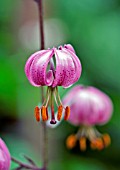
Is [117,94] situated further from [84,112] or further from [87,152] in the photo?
[84,112]

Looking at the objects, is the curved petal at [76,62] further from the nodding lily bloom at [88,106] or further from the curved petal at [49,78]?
the nodding lily bloom at [88,106]

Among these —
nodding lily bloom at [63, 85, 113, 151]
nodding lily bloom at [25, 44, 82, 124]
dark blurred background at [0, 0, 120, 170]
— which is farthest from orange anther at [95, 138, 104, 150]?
nodding lily bloom at [25, 44, 82, 124]

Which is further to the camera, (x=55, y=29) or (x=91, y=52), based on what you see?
(x=55, y=29)

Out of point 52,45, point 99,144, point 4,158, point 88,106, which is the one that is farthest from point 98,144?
point 52,45

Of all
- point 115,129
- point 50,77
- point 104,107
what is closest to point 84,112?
point 104,107

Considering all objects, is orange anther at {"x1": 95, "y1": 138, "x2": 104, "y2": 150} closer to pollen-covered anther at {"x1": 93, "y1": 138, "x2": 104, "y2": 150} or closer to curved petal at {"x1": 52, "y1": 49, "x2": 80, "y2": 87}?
pollen-covered anther at {"x1": 93, "y1": 138, "x2": 104, "y2": 150}

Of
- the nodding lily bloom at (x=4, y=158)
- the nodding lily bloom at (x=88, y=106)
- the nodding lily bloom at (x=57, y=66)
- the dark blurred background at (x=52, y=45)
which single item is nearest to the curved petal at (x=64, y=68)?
the nodding lily bloom at (x=57, y=66)

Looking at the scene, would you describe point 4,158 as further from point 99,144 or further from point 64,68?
point 99,144
